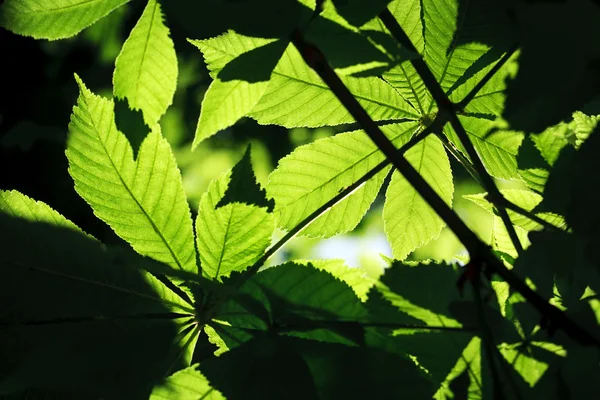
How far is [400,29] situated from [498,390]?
49 centimetres

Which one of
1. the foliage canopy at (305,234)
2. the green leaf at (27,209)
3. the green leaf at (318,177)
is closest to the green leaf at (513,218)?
the foliage canopy at (305,234)

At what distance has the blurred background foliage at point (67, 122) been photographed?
4023 mm

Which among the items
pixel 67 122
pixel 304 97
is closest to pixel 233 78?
pixel 304 97

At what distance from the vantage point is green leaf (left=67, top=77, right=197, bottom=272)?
0.87m

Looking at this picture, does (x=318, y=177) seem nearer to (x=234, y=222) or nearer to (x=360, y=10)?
(x=234, y=222)

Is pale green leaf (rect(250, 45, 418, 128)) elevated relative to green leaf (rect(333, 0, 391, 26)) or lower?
elevated

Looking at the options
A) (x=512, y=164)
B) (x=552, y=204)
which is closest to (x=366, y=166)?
(x=512, y=164)

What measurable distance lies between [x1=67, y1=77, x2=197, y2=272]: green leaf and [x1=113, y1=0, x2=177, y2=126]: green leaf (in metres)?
0.08

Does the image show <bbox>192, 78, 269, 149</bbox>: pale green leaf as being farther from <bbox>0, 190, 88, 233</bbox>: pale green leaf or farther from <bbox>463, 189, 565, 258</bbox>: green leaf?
<bbox>463, 189, 565, 258</bbox>: green leaf

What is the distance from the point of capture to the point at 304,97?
0.99m

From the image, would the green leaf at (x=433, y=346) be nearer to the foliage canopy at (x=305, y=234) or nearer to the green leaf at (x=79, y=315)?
the foliage canopy at (x=305, y=234)

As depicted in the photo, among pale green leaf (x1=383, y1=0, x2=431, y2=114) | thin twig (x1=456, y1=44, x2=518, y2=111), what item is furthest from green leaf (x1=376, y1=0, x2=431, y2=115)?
thin twig (x1=456, y1=44, x2=518, y2=111)

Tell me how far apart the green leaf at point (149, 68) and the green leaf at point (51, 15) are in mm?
72

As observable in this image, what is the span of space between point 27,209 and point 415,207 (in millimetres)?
648
